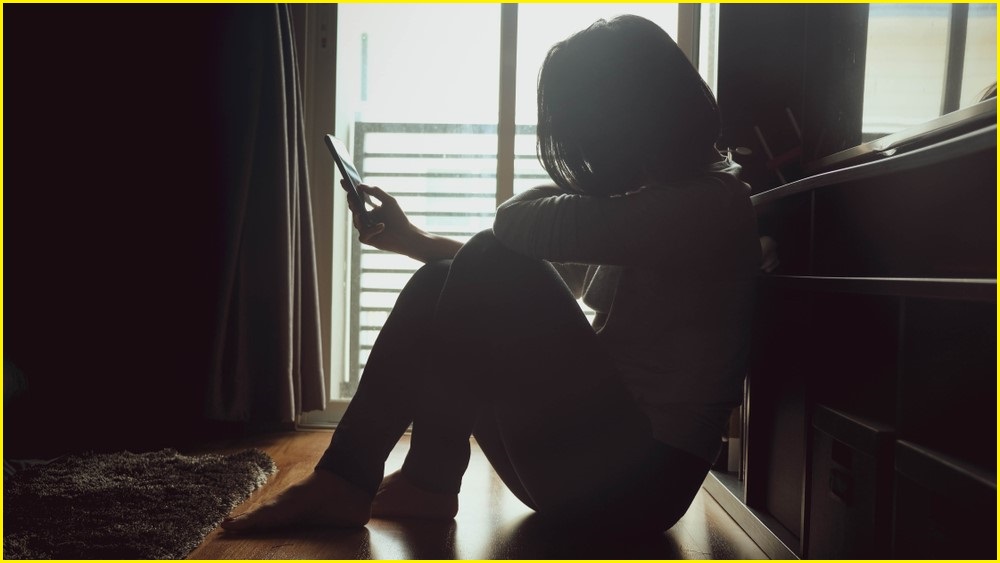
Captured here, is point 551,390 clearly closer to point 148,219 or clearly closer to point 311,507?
point 311,507

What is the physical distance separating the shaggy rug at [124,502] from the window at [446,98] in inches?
31.5

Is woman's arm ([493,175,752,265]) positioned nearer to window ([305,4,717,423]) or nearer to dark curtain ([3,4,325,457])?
dark curtain ([3,4,325,457])

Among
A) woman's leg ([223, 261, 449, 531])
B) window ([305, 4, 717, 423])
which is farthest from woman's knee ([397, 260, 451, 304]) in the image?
window ([305, 4, 717, 423])

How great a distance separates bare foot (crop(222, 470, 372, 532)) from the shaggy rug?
0.09 meters

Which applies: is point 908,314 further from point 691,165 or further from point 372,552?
point 372,552

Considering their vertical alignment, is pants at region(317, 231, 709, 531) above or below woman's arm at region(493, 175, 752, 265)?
below

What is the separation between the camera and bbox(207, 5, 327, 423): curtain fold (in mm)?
2070

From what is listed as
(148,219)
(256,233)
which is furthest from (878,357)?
(148,219)

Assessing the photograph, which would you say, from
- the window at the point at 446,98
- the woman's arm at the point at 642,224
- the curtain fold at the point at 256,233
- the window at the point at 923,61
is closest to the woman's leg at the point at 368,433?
the woman's arm at the point at 642,224

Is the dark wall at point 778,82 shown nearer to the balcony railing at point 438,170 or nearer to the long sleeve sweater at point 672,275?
the long sleeve sweater at point 672,275

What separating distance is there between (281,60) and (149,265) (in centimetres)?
68

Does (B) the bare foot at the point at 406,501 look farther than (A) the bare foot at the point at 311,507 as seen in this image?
Yes

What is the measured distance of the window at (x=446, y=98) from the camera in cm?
239

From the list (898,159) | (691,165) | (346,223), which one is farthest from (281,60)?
(898,159)
